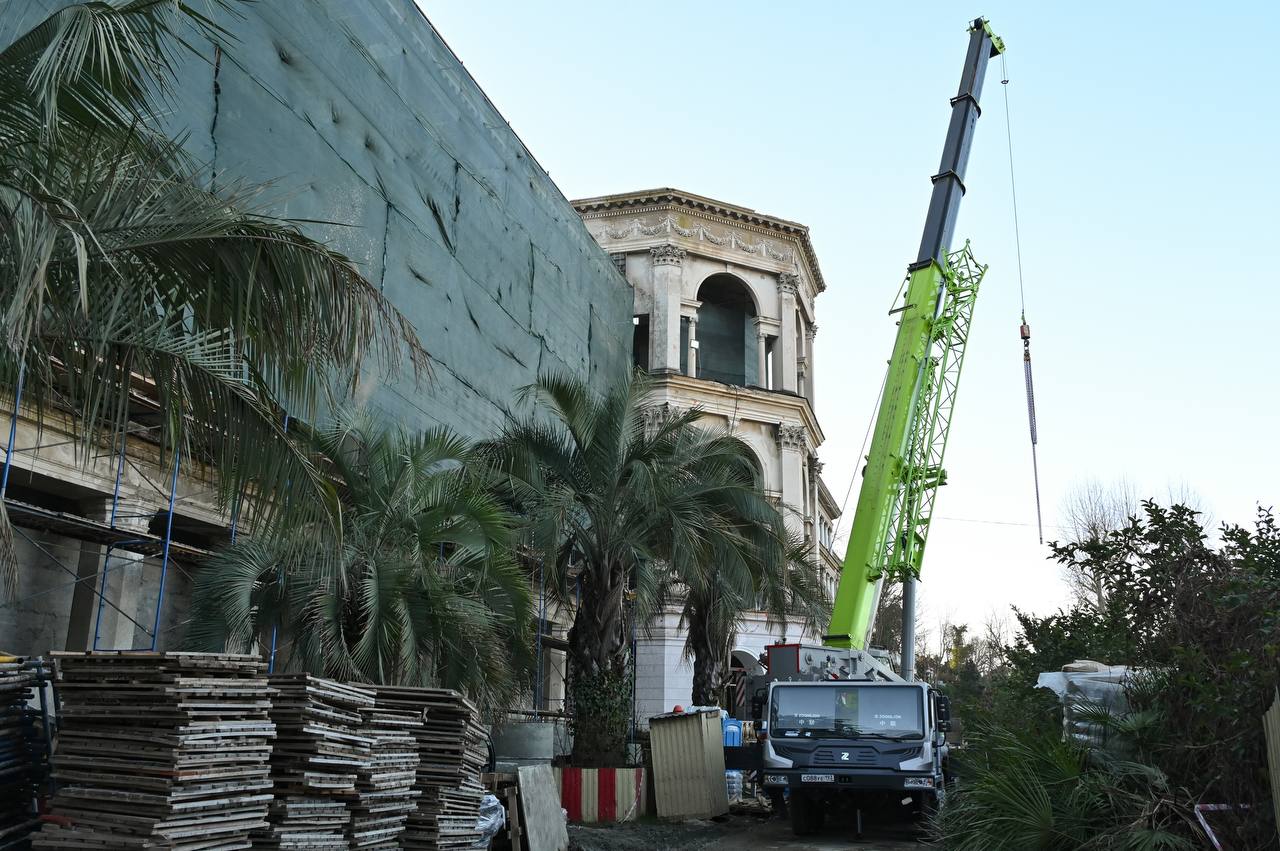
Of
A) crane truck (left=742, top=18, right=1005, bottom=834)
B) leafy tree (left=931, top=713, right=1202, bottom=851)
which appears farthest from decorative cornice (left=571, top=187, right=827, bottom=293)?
leafy tree (left=931, top=713, right=1202, bottom=851)

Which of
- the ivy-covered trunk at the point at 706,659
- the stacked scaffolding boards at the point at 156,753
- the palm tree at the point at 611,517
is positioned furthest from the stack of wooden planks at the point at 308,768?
the ivy-covered trunk at the point at 706,659

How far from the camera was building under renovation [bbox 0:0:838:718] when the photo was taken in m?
16.4

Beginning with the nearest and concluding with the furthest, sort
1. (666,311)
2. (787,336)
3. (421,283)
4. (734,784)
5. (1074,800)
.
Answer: (1074,800)
(734,784)
(421,283)
(666,311)
(787,336)

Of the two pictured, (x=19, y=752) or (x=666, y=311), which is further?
(x=666, y=311)

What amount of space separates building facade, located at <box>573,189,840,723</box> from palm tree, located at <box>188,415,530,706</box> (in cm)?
2516

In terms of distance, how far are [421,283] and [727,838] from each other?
41.5 feet

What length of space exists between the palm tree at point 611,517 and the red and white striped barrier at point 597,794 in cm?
79

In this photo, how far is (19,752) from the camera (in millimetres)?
8289

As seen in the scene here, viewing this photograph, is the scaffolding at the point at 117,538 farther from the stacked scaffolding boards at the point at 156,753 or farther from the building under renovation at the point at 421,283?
the stacked scaffolding boards at the point at 156,753

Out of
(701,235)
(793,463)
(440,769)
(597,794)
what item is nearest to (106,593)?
(597,794)

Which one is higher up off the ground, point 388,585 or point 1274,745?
point 388,585

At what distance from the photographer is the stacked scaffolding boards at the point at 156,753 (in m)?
7.75

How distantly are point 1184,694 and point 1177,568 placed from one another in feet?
4.91

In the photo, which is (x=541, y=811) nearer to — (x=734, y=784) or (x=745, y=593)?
(x=745, y=593)
